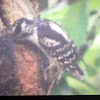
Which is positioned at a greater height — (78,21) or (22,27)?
(22,27)

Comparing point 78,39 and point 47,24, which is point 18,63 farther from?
point 78,39

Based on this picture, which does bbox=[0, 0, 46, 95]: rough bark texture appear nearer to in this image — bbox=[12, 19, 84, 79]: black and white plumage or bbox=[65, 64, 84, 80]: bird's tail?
bbox=[12, 19, 84, 79]: black and white plumage

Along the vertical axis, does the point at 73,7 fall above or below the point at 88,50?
above

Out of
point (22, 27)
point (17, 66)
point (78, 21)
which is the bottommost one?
point (17, 66)

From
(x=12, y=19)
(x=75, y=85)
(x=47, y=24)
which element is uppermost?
(x=12, y=19)

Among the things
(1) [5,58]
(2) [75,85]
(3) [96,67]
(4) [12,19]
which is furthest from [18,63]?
(3) [96,67]

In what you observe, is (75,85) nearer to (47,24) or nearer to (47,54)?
(47,54)

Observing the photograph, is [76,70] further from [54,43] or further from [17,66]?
[17,66]

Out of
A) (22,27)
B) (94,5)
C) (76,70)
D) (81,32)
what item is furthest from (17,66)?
(94,5)

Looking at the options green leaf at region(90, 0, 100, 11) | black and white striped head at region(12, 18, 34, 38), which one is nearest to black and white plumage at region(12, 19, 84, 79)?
black and white striped head at region(12, 18, 34, 38)
